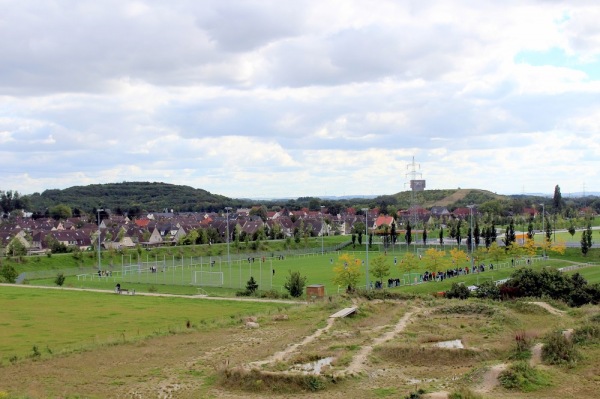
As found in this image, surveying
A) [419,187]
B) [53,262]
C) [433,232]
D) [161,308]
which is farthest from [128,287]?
[433,232]

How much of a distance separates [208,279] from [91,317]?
23635 millimetres

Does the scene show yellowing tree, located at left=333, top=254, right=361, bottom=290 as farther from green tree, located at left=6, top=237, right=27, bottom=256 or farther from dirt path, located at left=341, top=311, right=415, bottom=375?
green tree, located at left=6, top=237, right=27, bottom=256

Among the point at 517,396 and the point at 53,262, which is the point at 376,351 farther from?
the point at 53,262

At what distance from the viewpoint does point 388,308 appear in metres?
35.3

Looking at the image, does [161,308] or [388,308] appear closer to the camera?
[388,308]

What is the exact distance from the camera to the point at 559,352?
71.2 feet

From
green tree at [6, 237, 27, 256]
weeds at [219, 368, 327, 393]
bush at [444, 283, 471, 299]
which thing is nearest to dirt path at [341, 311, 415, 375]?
weeds at [219, 368, 327, 393]

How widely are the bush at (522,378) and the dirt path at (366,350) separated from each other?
4.46m

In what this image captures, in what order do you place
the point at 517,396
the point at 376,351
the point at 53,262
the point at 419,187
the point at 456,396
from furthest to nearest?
the point at 419,187
the point at 53,262
the point at 376,351
the point at 517,396
the point at 456,396

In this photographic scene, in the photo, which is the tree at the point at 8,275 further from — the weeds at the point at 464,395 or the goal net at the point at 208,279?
the weeds at the point at 464,395

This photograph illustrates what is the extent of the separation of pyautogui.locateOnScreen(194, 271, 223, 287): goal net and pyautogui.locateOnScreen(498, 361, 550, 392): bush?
36.6 meters

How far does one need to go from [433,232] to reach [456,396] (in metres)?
103

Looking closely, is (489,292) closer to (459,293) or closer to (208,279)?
(459,293)

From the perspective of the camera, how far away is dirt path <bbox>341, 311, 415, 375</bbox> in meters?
21.6
